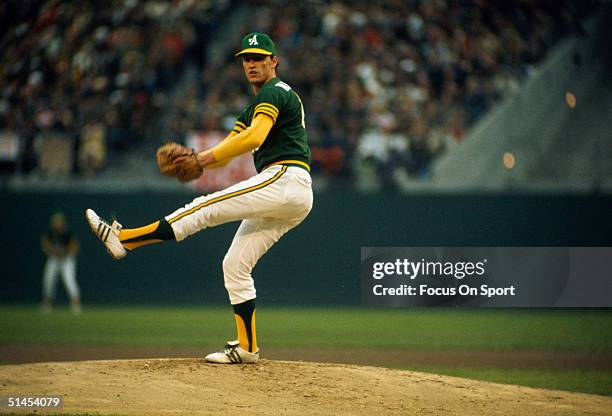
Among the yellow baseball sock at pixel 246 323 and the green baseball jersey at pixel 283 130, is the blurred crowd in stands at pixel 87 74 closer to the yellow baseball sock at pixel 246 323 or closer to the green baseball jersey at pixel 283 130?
the yellow baseball sock at pixel 246 323

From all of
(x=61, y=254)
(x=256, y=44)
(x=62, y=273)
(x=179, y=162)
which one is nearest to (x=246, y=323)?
(x=179, y=162)

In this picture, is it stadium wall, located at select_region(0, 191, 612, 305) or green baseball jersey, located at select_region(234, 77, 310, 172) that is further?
stadium wall, located at select_region(0, 191, 612, 305)

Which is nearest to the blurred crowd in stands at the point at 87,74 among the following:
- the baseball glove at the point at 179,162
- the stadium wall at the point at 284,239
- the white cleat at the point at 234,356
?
the stadium wall at the point at 284,239

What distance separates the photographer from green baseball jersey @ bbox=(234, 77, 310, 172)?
219 inches

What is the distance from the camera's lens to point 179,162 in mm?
5266

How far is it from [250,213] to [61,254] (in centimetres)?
1005

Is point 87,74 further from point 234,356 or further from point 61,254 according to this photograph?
point 234,356

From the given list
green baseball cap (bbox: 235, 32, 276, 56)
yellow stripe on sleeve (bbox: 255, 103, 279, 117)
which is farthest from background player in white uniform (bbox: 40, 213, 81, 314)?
yellow stripe on sleeve (bbox: 255, 103, 279, 117)

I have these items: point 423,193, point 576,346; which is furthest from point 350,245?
point 576,346

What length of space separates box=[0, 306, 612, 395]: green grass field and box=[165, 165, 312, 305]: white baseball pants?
3478 millimetres

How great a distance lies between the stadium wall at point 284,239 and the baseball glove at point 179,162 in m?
9.78

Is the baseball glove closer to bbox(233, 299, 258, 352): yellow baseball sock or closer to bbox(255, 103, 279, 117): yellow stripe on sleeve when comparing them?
bbox(255, 103, 279, 117): yellow stripe on sleeve

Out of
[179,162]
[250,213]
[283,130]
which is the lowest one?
[250,213]

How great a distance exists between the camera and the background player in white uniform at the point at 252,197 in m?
5.36
